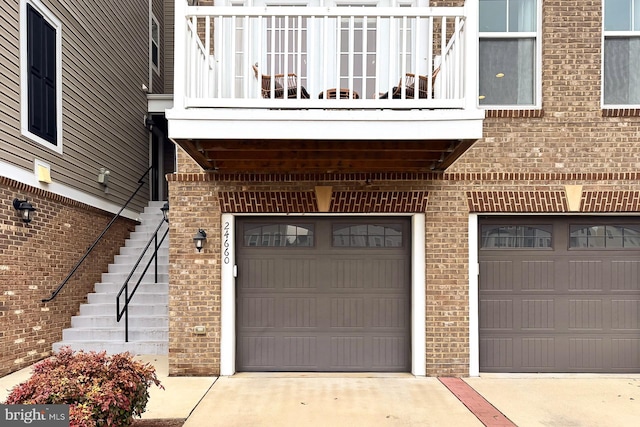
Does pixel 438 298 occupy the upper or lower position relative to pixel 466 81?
lower

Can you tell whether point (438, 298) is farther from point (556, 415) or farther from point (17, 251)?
point (17, 251)

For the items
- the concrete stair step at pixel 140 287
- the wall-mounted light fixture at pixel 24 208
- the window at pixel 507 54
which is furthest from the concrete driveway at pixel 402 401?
the window at pixel 507 54

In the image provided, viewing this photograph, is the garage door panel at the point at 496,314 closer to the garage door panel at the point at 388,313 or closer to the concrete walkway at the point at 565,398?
the concrete walkway at the point at 565,398

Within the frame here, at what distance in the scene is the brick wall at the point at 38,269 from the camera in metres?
5.90

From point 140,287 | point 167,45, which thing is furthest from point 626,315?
point 167,45

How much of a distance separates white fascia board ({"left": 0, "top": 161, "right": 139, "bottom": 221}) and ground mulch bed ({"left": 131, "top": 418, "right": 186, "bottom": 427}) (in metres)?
3.57

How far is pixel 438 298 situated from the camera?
19.3 ft

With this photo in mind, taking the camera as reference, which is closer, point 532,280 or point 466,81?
point 466,81

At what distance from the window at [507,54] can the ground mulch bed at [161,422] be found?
5.14m

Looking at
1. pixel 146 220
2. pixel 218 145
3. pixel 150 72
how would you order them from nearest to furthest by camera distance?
pixel 218 145 < pixel 146 220 < pixel 150 72

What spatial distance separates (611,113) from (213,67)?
4999 mm

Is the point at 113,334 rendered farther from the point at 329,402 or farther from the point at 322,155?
the point at 322,155

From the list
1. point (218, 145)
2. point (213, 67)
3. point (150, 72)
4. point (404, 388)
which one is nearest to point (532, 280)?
point (404, 388)

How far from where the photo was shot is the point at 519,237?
19.9 feet
